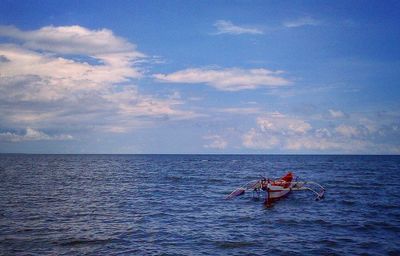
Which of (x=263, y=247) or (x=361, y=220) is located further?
(x=361, y=220)

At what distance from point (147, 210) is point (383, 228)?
1970 centimetres

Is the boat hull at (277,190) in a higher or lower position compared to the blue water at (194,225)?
higher

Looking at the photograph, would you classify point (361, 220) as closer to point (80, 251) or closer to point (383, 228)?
point (383, 228)

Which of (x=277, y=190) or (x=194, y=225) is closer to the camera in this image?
(x=194, y=225)

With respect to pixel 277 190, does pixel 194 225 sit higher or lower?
lower

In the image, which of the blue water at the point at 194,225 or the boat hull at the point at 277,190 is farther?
the boat hull at the point at 277,190

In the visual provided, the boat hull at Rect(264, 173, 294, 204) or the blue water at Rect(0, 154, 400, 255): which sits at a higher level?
the boat hull at Rect(264, 173, 294, 204)

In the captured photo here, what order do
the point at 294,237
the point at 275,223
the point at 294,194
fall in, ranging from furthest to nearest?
the point at 294,194, the point at 275,223, the point at 294,237

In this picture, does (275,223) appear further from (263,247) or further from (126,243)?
(126,243)

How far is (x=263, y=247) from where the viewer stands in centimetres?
2222

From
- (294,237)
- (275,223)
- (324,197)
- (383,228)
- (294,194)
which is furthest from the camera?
(294,194)

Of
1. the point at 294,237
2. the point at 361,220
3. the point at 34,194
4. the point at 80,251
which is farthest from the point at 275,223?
the point at 34,194

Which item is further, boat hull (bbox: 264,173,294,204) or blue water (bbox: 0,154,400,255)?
boat hull (bbox: 264,173,294,204)

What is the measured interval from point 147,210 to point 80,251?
13.9m
